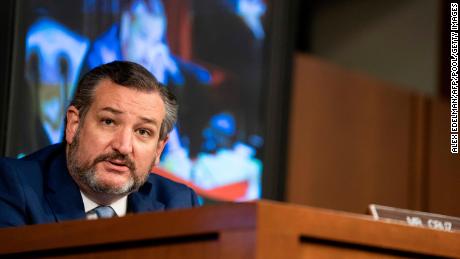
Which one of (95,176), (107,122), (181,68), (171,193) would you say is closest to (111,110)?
(107,122)

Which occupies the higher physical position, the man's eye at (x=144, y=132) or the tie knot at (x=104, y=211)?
the man's eye at (x=144, y=132)

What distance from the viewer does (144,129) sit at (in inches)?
68.5

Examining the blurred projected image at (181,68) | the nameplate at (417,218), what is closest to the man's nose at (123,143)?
the nameplate at (417,218)

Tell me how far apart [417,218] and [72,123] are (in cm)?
71

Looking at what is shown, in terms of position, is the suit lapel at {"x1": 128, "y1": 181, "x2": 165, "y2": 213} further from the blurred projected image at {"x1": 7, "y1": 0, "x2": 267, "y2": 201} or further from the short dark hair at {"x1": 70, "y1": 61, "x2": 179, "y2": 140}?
the blurred projected image at {"x1": 7, "y1": 0, "x2": 267, "y2": 201}

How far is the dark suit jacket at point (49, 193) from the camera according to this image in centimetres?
169

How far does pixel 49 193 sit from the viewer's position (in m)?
1.74

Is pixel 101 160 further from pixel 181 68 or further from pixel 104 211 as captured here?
pixel 181 68

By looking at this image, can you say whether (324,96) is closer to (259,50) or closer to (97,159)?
(259,50)

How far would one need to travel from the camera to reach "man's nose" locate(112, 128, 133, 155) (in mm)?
1687

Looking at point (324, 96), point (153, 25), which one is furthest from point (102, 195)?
point (324, 96)

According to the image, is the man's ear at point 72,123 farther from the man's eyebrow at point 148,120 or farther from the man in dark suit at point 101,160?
the man's eyebrow at point 148,120

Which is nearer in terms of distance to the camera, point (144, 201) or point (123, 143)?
point (123, 143)

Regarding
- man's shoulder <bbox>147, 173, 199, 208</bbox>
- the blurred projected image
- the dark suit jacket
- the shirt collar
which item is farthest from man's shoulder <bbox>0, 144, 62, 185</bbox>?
the blurred projected image
